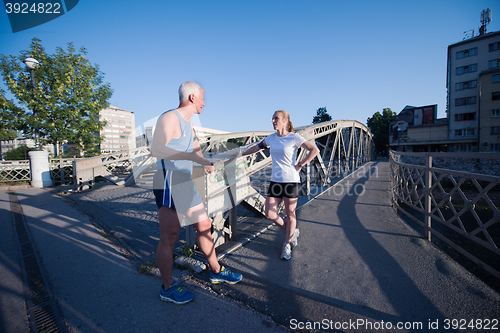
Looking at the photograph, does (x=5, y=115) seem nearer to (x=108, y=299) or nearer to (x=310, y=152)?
(x=108, y=299)

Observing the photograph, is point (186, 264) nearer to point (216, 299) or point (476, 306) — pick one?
point (216, 299)

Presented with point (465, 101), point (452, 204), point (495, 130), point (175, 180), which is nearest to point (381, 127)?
point (465, 101)

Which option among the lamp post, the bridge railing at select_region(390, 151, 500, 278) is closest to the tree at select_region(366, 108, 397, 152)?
the bridge railing at select_region(390, 151, 500, 278)

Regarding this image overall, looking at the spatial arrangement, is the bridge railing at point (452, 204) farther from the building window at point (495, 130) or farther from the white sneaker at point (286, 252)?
the building window at point (495, 130)

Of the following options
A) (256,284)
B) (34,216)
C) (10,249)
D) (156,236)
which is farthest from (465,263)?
(34,216)

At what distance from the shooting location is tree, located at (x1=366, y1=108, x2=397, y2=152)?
187 feet

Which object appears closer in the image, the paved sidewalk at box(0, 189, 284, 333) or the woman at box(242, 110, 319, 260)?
the paved sidewalk at box(0, 189, 284, 333)

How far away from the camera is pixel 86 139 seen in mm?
12672

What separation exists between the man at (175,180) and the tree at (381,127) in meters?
64.1

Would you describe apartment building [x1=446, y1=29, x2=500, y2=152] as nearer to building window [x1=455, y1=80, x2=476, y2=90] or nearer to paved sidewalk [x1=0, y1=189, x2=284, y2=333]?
building window [x1=455, y1=80, x2=476, y2=90]

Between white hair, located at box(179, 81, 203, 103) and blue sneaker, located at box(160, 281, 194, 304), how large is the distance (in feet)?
5.87

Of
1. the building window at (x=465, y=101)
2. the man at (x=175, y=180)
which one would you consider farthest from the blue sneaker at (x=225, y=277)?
the building window at (x=465, y=101)

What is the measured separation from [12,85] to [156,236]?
44.5 feet

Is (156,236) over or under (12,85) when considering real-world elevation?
under
